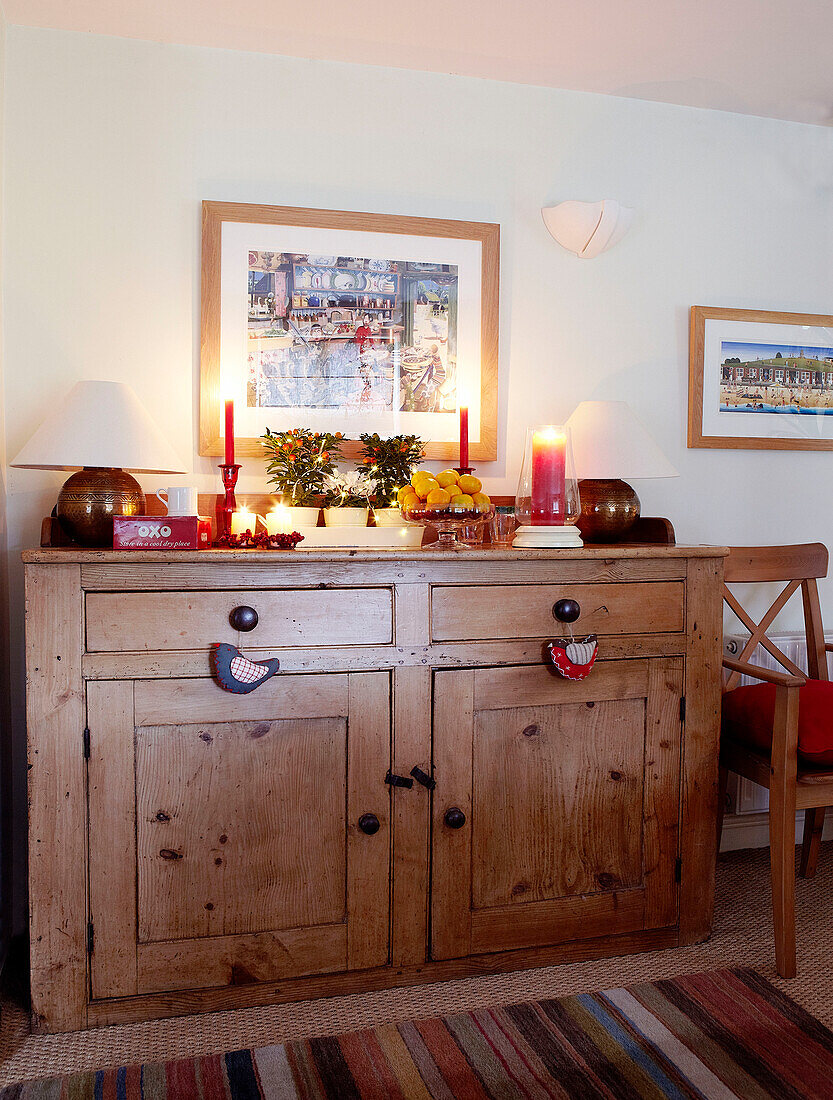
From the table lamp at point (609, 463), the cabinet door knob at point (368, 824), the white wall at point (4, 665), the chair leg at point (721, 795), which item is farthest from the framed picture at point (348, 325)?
the chair leg at point (721, 795)

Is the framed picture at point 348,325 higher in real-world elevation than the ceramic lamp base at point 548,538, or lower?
higher

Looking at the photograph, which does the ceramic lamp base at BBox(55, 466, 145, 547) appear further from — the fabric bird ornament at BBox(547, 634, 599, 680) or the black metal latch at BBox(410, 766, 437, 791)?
the fabric bird ornament at BBox(547, 634, 599, 680)

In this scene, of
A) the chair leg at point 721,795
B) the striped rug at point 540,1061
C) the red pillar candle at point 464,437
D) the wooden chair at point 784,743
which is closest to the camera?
the striped rug at point 540,1061

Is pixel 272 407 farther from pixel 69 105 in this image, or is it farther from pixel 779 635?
pixel 779 635

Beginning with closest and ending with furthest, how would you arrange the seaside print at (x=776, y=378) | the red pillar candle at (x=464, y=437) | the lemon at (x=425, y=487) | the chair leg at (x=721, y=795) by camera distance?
the lemon at (x=425, y=487)
the red pillar candle at (x=464, y=437)
the chair leg at (x=721, y=795)
the seaside print at (x=776, y=378)

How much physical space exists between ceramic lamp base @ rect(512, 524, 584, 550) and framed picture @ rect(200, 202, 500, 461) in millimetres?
467

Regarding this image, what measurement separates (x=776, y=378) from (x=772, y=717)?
3.76 ft

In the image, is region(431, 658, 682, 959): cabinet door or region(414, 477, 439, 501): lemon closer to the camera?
region(431, 658, 682, 959): cabinet door

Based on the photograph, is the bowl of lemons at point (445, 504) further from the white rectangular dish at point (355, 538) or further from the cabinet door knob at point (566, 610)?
the cabinet door knob at point (566, 610)

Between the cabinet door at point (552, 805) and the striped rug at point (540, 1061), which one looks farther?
the cabinet door at point (552, 805)

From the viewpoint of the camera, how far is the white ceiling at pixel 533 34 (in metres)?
1.94

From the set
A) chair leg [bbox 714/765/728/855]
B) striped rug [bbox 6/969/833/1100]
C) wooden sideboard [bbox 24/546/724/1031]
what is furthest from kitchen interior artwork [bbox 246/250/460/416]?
striped rug [bbox 6/969/833/1100]

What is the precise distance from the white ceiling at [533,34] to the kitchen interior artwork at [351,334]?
21.2 inches

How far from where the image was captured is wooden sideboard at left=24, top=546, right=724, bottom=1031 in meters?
1.61
